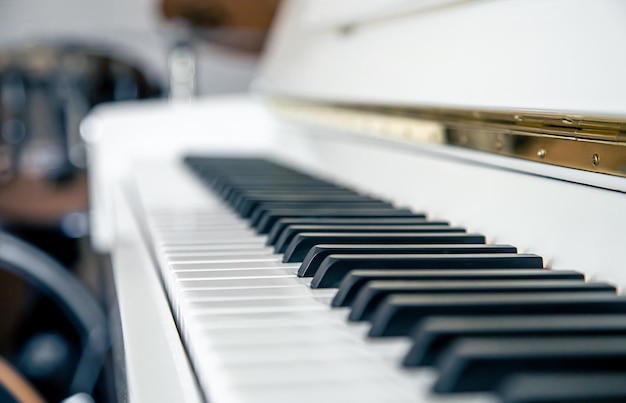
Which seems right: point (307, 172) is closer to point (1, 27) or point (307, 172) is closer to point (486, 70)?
point (486, 70)

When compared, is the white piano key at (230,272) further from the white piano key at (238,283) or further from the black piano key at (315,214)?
the black piano key at (315,214)

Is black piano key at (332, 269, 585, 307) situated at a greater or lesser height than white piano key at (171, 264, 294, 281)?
greater

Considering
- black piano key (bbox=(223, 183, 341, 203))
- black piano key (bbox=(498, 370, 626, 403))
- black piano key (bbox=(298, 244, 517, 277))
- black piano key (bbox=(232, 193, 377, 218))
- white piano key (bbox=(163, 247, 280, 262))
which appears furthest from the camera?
black piano key (bbox=(223, 183, 341, 203))

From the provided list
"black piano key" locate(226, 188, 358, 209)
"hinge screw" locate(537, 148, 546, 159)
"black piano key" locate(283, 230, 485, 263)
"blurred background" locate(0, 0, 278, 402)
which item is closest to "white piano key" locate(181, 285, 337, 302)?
"black piano key" locate(283, 230, 485, 263)

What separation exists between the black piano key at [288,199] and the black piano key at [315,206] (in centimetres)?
1

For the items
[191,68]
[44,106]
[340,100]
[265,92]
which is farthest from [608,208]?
[44,106]

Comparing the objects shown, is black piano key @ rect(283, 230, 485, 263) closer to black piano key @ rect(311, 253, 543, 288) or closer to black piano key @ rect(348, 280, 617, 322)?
black piano key @ rect(311, 253, 543, 288)

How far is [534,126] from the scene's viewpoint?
2.49 ft

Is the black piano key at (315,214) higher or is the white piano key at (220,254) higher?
the black piano key at (315,214)

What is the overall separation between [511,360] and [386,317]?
0.11 m

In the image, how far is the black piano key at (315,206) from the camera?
1038 millimetres

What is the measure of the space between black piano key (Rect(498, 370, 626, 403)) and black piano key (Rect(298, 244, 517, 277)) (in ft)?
1.08

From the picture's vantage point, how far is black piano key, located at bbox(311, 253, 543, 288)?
68cm

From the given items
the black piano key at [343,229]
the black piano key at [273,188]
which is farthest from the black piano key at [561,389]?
the black piano key at [273,188]
